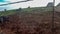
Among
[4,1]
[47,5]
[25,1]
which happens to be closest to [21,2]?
[25,1]

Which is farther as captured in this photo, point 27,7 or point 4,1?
point 27,7

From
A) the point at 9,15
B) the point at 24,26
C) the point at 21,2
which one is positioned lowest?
the point at 24,26

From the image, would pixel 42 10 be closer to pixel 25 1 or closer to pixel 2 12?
pixel 25 1

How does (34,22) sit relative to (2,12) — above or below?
below
